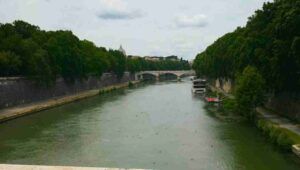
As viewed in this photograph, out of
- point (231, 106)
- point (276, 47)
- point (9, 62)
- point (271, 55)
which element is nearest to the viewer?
point (276, 47)

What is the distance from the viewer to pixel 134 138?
3641cm

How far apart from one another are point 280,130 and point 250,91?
8.51m

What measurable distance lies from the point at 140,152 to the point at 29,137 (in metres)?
11.0

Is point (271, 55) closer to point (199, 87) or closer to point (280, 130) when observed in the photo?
point (280, 130)

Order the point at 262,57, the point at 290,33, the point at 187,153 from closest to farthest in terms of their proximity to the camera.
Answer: the point at 187,153, the point at 290,33, the point at 262,57

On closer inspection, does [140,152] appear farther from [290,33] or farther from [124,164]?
[290,33]

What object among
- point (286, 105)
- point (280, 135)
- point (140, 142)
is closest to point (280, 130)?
point (280, 135)

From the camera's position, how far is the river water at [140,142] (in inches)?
1105

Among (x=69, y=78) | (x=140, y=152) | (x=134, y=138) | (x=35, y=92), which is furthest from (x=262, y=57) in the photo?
(x=69, y=78)

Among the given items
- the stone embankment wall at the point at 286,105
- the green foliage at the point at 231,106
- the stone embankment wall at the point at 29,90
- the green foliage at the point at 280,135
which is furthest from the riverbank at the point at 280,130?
the stone embankment wall at the point at 29,90

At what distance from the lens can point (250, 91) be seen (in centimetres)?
4094

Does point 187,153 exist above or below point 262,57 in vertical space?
below

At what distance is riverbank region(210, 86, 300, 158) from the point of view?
29.5 metres

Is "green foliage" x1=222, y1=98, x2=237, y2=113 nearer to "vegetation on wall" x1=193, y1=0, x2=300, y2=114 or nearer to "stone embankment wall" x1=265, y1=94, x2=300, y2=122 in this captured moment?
"vegetation on wall" x1=193, y1=0, x2=300, y2=114
